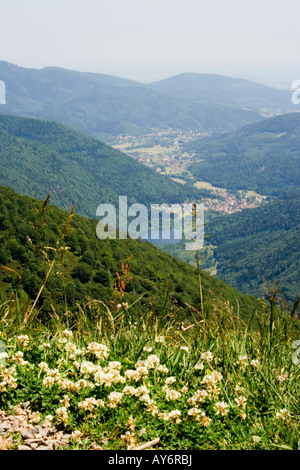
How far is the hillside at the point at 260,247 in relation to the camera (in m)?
132

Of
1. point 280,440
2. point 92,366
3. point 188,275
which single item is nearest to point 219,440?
point 280,440

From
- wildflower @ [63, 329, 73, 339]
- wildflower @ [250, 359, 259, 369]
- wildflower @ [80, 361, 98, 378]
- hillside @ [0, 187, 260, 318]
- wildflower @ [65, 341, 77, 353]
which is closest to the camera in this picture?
wildflower @ [80, 361, 98, 378]

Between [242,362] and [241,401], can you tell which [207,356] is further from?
[241,401]

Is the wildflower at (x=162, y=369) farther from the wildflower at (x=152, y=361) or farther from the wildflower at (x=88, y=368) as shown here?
the wildflower at (x=88, y=368)

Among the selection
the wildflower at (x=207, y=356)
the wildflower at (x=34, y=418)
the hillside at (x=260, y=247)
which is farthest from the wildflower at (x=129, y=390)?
the hillside at (x=260, y=247)

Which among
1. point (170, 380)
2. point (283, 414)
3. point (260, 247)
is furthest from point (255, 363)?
point (260, 247)

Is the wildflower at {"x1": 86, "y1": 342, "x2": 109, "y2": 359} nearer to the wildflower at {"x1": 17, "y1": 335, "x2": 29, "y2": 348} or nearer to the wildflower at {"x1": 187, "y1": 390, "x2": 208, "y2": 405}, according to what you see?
the wildflower at {"x1": 17, "y1": 335, "x2": 29, "y2": 348}

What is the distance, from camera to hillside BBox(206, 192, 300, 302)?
132m

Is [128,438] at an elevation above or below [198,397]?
below

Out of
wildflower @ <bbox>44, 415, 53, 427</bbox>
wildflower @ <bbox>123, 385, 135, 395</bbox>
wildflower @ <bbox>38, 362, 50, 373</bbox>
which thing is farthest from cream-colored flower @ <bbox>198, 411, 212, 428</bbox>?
wildflower @ <bbox>38, 362, 50, 373</bbox>

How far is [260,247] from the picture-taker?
165 meters

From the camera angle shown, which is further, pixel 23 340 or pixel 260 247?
pixel 260 247

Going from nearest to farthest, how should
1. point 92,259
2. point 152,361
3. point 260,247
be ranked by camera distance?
1. point 152,361
2. point 92,259
3. point 260,247
